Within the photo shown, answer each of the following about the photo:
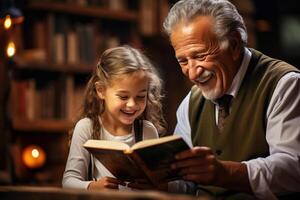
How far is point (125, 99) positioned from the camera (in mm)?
2082

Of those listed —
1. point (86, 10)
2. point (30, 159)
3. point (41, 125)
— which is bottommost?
point (30, 159)

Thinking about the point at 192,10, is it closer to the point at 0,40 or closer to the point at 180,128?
the point at 180,128

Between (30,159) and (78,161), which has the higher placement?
(78,161)

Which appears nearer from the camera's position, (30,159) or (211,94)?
(211,94)

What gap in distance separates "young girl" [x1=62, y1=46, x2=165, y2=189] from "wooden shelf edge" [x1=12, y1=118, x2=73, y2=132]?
181cm

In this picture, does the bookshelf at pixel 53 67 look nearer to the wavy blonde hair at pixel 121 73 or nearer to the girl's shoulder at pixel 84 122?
the wavy blonde hair at pixel 121 73

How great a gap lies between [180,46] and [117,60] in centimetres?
27

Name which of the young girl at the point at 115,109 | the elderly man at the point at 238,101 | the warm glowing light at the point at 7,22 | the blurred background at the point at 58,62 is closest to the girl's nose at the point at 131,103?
the young girl at the point at 115,109

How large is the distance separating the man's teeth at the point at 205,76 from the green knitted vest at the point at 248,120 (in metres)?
0.13

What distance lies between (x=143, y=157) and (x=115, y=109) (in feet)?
1.69

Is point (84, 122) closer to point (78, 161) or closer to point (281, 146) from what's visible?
point (78, 161)

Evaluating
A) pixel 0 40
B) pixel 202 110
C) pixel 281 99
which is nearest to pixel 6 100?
pixel 0 40

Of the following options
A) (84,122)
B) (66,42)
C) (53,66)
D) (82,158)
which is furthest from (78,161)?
(66,42)

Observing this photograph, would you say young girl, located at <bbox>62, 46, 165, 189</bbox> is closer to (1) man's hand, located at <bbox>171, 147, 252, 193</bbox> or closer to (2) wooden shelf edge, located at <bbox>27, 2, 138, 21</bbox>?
(1) man's hand, located at <bbox>171, 147, 252, 193</bbox>
